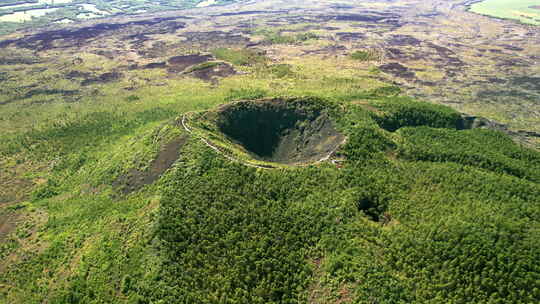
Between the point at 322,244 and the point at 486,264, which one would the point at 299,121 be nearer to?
the point at 322,244

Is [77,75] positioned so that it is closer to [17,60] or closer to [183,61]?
[17,60]

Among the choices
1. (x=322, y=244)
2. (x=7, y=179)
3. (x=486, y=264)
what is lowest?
(x=7, y=179)

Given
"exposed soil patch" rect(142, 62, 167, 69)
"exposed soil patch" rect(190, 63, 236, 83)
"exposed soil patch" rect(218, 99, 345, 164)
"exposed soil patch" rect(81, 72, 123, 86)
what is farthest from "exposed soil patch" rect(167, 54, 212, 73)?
"exposed soil patch" rect(218, 99, 345, 164)

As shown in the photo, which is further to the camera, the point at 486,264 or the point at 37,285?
the point at 37,285

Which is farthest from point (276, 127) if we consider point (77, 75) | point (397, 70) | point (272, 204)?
point (77, 75)

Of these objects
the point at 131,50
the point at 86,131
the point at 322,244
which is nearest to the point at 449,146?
the point at 322,244

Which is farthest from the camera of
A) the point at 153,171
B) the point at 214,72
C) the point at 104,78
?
the point at 214,72

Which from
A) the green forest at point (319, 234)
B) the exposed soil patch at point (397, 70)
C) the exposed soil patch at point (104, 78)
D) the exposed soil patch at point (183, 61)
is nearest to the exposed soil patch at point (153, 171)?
the green forest at point (319, 234)
